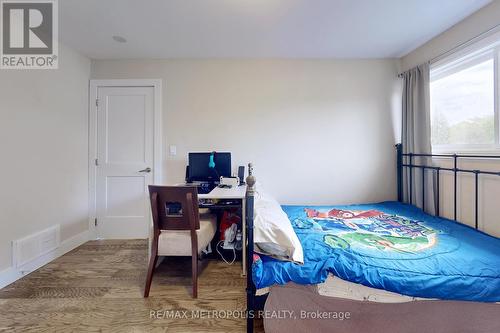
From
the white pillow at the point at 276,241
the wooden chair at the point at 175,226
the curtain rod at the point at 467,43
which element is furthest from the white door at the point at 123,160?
the curtain rod at the point at 467,43

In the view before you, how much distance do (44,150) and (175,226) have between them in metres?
1.70

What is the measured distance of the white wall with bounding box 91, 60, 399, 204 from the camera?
291cm

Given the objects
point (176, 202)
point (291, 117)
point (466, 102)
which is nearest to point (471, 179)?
point (466, 102)

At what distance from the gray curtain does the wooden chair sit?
2.43 metres

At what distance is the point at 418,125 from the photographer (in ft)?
8.32

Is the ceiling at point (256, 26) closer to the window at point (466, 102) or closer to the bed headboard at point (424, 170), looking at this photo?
the window at point (466, 102)

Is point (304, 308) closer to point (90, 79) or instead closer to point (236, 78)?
point (236, 78)

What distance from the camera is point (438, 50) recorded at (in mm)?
2346

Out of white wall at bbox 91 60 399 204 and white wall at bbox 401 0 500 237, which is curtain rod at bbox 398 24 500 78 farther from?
white wall at bbox 91 60 399 204

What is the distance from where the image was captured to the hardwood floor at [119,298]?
1.51 meters

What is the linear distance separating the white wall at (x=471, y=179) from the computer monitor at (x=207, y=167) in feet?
7.50

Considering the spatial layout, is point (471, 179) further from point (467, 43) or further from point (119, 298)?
point (119, 298)

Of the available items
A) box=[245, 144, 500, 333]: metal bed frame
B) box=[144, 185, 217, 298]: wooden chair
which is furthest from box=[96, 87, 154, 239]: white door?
box=[245, 144, 500, 333]: metal bed frame

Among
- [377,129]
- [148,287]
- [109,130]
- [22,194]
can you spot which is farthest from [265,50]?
[22,194]
